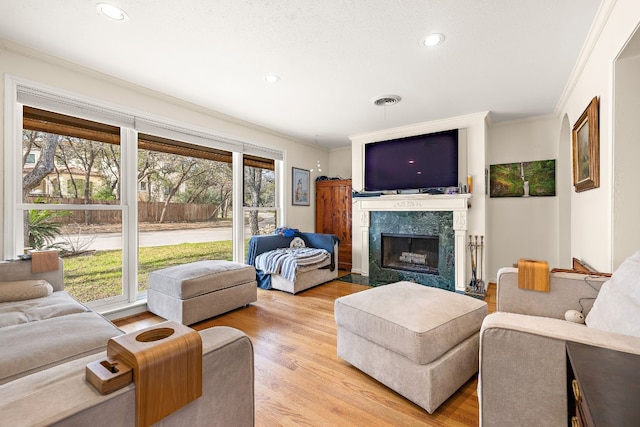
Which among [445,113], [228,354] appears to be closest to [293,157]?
[445,113]

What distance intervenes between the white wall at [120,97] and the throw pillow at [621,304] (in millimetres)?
3758

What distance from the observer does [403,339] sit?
5.03 ft

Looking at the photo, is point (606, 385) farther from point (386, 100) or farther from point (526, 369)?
point (386, 100)

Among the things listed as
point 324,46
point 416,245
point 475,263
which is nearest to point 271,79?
point 324,46

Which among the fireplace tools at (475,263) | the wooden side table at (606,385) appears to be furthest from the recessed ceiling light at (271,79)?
the fireplace tools at (475,263)

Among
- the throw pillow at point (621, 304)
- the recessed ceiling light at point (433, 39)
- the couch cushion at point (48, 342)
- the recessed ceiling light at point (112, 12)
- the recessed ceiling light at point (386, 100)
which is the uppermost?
the recessed ceiling light at point (112, 12)

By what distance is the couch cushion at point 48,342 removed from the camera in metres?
1.14

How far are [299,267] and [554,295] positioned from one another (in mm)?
2543

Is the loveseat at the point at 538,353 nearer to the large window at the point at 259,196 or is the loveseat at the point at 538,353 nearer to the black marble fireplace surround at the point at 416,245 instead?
the black marble fireplace surround at the point at 416,245

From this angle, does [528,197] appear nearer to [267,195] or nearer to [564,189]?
[564,189]

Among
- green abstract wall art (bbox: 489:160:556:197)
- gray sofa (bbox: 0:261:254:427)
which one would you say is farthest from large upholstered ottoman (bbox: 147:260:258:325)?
green abstract wall art (bbox: 489:160:556:197)

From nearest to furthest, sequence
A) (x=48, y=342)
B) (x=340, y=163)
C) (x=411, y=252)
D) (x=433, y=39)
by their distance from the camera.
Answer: (x=48, y=342) < (x=433, y=39) < (x=411, y=252) < (x=340, y=163)

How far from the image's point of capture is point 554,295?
158 centimetres

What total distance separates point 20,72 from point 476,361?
3.96 meters
